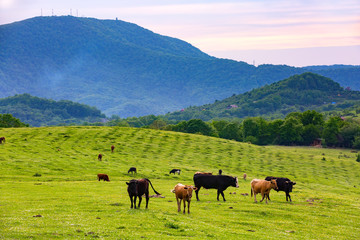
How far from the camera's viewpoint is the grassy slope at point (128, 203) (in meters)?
21.3

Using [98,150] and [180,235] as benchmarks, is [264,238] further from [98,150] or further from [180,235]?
[98,150]

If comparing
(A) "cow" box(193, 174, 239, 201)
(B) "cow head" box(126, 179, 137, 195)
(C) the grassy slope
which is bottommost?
(C) the grassy slope

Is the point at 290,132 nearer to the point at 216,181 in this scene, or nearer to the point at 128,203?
the point at 216,181

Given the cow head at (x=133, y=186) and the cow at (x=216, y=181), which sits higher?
the cow head at (x=133, y=186)

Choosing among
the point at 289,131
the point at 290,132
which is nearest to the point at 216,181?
the point at 290,132

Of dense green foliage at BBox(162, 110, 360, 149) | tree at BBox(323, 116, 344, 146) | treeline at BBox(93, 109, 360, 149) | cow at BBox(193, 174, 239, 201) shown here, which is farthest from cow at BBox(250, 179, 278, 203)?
tree at BBox(323, 116, 344, 146)

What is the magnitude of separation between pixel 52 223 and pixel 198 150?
69998 millimetres

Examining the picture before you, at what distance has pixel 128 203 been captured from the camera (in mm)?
28406

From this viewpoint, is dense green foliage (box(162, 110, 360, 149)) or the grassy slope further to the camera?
dense green foliage (box(162, 110, 360, 149))

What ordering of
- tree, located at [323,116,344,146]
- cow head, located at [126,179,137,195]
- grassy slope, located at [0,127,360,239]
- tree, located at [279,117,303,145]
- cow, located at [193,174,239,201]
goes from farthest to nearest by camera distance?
tree, located at [279,117,303,145] < tree, located at [323,116,344,146] < cow, located at [193,174,239,201] < cow head, located at [126,179,137,195] < grassy slope, located at [0,127,360,239]

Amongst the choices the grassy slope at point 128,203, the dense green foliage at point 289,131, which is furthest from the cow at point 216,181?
the dense green foliage at point 289,131

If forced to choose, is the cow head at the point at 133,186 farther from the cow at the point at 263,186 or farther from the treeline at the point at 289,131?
the treeline at the point at 289,131

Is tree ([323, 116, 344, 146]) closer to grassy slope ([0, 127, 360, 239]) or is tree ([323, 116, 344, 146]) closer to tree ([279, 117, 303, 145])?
tree ([279, 117, 303, 145])

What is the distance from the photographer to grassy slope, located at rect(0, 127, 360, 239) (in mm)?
21266
